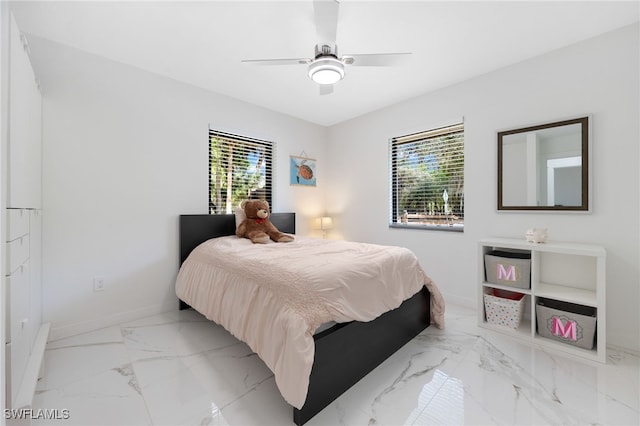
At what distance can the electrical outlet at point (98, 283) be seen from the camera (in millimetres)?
2385

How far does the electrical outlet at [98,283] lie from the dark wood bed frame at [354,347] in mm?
2152

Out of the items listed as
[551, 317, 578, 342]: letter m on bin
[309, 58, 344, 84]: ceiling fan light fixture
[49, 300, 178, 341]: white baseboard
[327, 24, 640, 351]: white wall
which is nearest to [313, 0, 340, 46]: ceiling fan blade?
[309, 58, 344, 84]: ceiling fan light fixture

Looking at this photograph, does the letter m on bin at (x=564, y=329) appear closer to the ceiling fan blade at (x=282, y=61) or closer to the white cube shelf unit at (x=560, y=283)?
the white cube shelf unit at (x=560, y=283)

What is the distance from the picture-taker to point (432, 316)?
7.97 ft

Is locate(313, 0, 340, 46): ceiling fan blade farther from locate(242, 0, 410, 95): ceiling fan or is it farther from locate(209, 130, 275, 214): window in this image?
locate(209, 130, 275, 214): window

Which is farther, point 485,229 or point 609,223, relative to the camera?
point 485,229

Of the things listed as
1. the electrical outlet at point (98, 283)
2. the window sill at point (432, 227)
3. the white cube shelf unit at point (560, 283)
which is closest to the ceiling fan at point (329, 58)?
the white cube shelf unit at point (560, 283)

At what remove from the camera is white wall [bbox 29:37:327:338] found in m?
2.21

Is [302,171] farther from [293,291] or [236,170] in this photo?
[293,291]

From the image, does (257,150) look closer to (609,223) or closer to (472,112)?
(472,112)

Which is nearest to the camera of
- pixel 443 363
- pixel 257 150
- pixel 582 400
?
pixel 582 400

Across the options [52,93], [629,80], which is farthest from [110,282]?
[629,80]

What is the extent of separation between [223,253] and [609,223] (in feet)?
10.3

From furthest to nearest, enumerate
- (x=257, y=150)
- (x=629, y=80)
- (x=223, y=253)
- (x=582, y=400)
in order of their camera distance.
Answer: (x=257, y=150)
(x=223, y=253)
(x=629, y=80)
(x=582, y=400)
